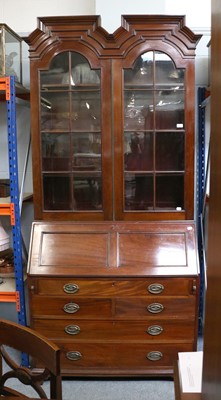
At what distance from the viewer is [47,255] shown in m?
2.41

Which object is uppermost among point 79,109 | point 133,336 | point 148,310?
point 79,109

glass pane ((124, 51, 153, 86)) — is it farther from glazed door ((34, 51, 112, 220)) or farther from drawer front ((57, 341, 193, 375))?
drawer front ((57, 341, 193, 375))

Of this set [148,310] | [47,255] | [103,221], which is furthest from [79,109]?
[148,310]

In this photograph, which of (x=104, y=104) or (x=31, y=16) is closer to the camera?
(x=104, y=104)

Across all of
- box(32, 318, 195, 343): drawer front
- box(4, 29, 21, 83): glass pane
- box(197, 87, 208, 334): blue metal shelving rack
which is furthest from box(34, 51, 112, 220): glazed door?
box(197, 87, 208, 334): blue metal shelving rack

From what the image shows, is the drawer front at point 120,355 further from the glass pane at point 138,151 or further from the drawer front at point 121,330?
the glass pane at point 138,151

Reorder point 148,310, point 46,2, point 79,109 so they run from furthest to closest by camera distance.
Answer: point 46,2
point 79,109
point 148,310

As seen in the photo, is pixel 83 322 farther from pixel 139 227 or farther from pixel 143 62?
pixel 143 62

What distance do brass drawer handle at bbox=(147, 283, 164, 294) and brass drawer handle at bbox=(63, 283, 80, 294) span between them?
41 cm

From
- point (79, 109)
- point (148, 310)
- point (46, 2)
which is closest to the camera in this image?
point (148, 310)

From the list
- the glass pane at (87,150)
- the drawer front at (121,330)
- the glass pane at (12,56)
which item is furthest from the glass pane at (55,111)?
the drawer front at (121,330)

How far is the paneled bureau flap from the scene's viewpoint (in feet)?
7.70

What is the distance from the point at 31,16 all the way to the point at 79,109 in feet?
3.04

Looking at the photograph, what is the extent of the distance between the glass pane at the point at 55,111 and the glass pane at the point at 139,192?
0.52 m
